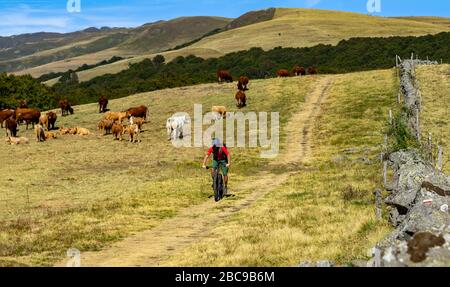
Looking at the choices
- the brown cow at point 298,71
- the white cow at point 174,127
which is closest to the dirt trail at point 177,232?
the white cow at point 174,127

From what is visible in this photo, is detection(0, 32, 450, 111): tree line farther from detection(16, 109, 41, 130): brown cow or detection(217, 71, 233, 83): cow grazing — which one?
detection(16, 109, 41, 130): brown cow

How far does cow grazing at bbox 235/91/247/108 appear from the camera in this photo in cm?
4581

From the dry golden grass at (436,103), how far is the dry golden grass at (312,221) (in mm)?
3181

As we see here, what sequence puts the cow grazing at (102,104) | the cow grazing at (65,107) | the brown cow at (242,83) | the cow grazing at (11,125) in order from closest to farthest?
the cow grazing at (11,125) < the cow grazing at (65,107) < the cow grazing at (102,104) < the brown cow at (242,83)

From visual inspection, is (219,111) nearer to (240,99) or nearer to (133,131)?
(240,99)

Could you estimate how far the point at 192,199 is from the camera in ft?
67.7

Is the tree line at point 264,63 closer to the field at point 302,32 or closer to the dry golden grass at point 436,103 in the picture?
the field at point 302,32

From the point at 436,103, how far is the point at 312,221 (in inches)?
1131

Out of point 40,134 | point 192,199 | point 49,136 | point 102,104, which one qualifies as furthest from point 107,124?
point 192,199

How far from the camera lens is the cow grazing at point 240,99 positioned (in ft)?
150

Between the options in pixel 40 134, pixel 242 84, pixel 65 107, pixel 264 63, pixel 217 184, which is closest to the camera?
pixel 217 184

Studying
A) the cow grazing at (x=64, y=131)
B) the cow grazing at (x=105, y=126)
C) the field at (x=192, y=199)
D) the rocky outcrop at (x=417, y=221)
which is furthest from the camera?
the cow grazing at (x=64, y=131)

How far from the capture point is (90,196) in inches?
864
